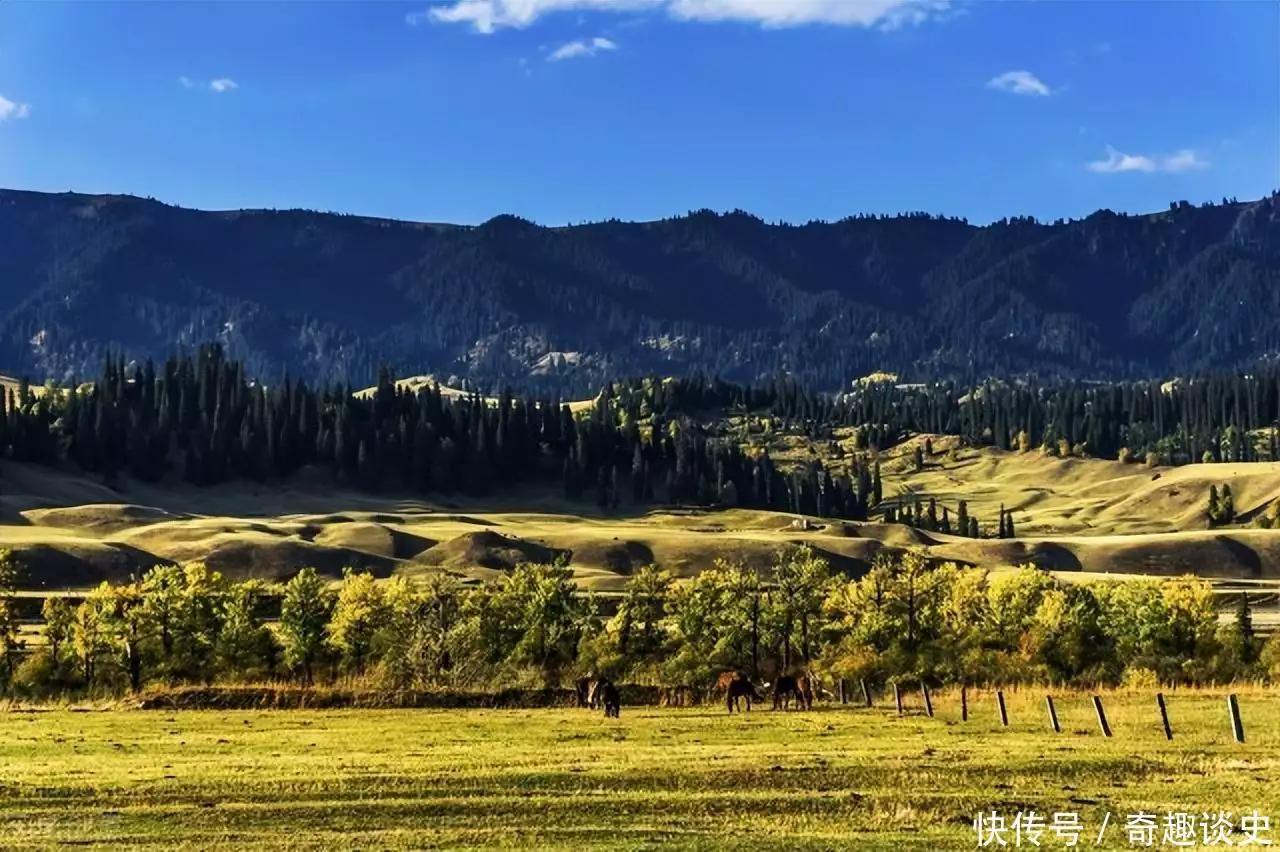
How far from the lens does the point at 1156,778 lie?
27.4 metres

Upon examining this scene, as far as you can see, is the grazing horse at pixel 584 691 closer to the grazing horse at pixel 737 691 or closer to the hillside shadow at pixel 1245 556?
the grazing horse at pixel 737 691

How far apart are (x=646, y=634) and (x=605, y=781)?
4472 cm

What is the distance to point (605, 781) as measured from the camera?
1069 inches

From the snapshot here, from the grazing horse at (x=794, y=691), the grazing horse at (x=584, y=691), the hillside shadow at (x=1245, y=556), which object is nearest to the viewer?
the grazing horse at (x=794, y=691)

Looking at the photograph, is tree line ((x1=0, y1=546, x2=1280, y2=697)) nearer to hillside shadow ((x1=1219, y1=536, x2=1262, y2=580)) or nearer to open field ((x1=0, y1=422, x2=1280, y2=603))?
open field ((x1=0, y1=422, x2=1280, y2=603))

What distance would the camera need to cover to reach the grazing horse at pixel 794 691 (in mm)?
49031

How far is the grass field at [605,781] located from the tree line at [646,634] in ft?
70.0

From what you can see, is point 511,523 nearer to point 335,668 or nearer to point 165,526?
point 165,526

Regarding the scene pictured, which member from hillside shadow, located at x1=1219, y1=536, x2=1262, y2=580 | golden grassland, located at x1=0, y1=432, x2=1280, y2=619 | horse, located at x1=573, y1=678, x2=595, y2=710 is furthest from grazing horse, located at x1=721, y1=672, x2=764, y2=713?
hillside shadow, located at x1=1219, y1=536, x2=1262, y2=580

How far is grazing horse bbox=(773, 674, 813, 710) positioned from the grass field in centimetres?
786

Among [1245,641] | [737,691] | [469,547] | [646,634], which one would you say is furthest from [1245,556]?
[737,691]

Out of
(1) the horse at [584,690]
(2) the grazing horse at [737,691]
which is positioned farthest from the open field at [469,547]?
(2) the grazing horse at [737,691]

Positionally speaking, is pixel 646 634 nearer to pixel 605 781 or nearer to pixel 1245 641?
pixel 1245 641

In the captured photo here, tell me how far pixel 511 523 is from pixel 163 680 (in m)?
136
